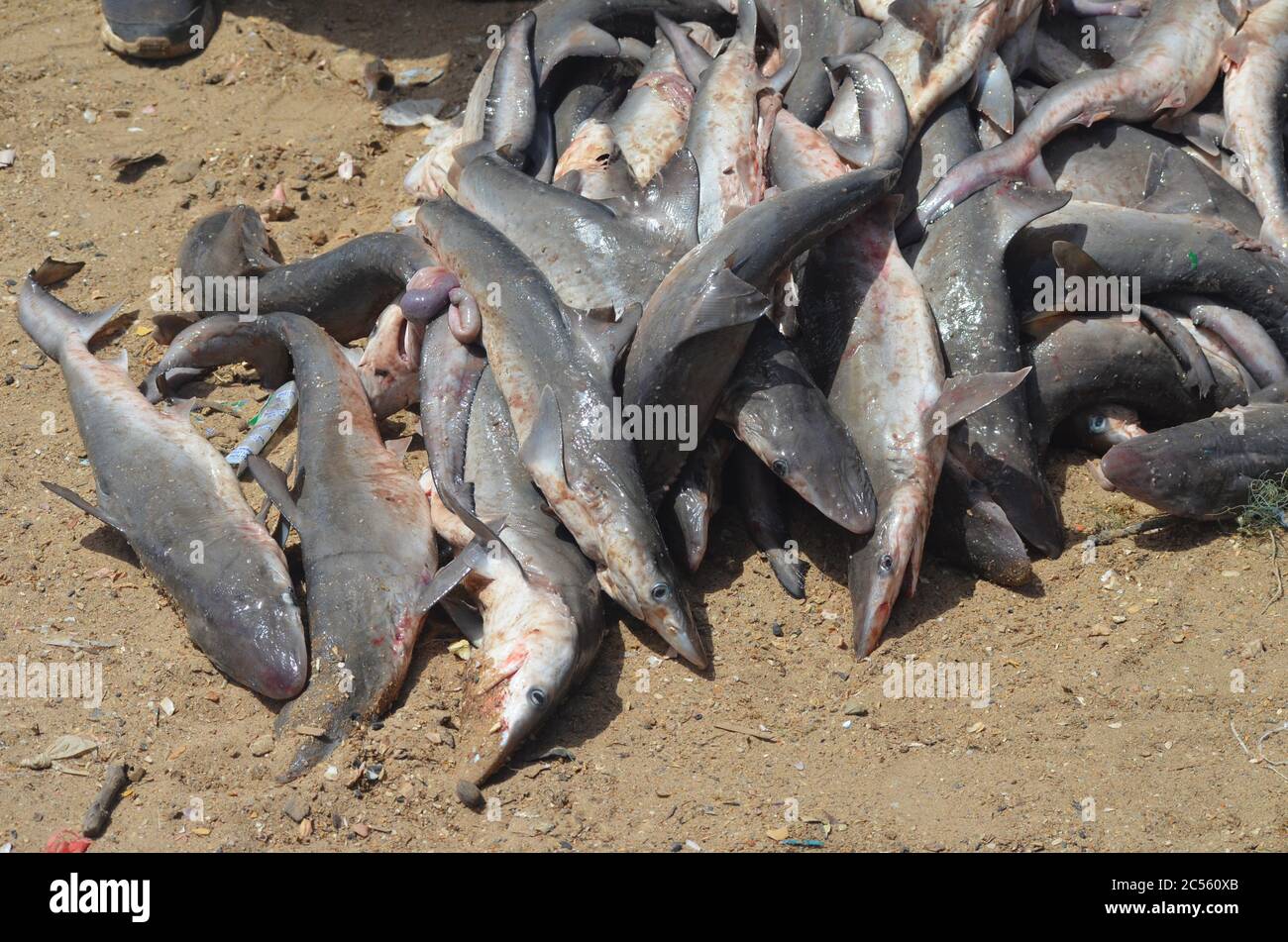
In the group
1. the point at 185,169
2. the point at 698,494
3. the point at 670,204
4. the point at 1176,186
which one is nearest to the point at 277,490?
the point at 698,494

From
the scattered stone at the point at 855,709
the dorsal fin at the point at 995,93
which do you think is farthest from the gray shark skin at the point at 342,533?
the dorsal fin at the point at 995,93

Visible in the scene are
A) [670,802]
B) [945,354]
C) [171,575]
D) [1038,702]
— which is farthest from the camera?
[945,354]

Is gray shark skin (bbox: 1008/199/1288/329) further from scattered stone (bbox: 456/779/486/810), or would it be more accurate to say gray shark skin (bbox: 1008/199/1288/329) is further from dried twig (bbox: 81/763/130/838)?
dried twig (bbox: 81/763/130/838)

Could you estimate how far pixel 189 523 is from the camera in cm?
533

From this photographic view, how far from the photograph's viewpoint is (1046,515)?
17.6 ft

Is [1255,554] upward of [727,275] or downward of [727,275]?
downward

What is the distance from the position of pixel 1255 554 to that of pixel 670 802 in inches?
111

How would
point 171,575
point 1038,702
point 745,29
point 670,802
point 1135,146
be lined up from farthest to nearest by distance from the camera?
point 745,29 → point 1135,146 → point 171,575 → point 1038,702 → point 670,802

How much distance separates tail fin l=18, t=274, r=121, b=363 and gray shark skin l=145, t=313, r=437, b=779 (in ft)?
1.79

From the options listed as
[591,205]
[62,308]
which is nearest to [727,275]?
[591,205]

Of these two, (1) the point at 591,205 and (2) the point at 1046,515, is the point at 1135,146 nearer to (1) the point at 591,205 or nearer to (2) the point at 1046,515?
(2) the point at 1046,515

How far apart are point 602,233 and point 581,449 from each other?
1225 millimetres

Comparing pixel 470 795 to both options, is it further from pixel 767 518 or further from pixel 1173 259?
pixel 1173 259

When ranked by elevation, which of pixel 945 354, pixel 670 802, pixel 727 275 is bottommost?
pixel 670 802
